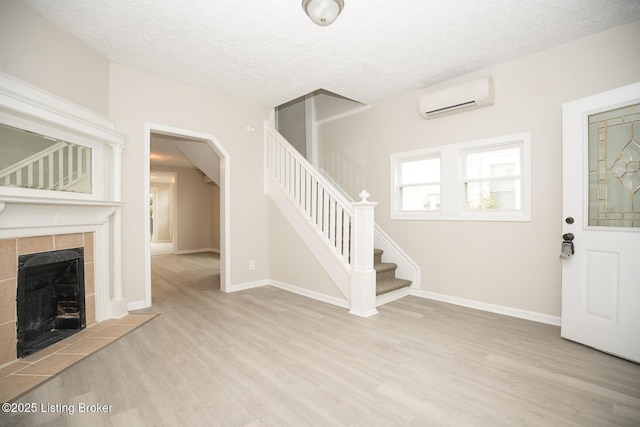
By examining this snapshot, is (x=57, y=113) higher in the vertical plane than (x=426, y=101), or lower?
lower

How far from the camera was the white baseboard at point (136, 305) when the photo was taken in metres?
3.30

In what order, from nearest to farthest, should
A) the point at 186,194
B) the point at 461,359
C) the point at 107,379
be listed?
the point at 107,379 → the point at 461,359 → the point at 186,194

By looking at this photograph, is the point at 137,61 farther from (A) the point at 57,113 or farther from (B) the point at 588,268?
(B) the point at 588,268

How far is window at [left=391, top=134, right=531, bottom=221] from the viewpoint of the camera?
319 cm

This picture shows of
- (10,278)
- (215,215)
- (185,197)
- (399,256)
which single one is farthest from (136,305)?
(215,215)

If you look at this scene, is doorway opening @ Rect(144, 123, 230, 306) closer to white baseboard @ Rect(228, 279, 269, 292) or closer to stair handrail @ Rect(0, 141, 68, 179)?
white baseboard @ Rect(228, 279, 269, 292)

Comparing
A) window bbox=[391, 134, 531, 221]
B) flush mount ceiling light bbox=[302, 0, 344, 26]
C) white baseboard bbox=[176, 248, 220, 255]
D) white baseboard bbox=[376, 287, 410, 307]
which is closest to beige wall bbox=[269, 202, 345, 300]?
white baseboard bbox=[376, 287, 410, 307]

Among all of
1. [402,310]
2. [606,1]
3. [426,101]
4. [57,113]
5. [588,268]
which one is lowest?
[402,310]

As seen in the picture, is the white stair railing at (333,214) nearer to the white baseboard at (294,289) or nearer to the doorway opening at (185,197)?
the white baseboard at (294,289)

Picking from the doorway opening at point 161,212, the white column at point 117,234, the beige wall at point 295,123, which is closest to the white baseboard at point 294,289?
the white column at point 117,234

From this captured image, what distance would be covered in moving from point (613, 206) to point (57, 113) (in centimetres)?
446

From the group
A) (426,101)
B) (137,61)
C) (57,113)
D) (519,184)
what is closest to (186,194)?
(137,61)

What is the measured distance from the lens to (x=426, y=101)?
11.8ft

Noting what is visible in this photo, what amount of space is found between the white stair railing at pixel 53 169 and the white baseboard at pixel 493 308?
391 centimetres
